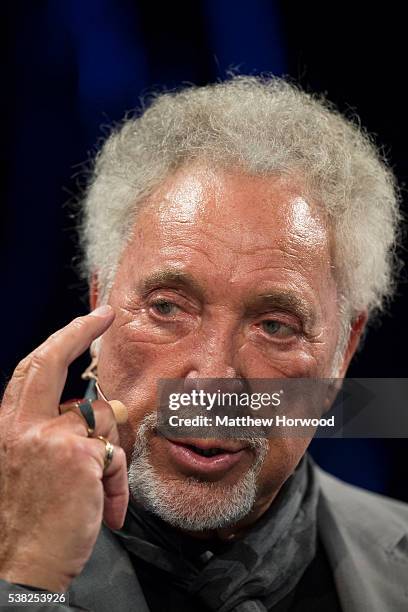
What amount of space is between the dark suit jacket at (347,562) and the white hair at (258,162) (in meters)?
0.55

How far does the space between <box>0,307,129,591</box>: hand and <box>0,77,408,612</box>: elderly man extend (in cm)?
1

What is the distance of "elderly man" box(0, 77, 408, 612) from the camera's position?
1.65 meters

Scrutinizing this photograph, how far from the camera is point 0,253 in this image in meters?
2.21

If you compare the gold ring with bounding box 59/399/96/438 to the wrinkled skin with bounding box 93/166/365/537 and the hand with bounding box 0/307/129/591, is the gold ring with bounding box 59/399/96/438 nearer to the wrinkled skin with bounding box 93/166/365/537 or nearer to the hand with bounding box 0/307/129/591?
the hand with bounding box 0/307/129/591

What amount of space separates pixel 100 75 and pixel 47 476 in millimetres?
1432

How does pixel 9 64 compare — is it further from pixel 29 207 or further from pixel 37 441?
pixel 37 441

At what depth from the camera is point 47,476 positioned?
1.30 metres

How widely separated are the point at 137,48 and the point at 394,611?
1.66 m

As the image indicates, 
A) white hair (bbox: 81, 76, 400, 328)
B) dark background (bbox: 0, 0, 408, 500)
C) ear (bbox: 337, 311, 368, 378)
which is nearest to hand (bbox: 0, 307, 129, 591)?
white hair (bbox: 81, 76, 400, 328)

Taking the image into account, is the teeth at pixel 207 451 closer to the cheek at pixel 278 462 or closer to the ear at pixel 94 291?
the cheek at pixel 278 462

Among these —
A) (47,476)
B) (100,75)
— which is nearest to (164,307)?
(47,476)

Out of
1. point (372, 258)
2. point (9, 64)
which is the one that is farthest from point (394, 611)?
point (9, 64)

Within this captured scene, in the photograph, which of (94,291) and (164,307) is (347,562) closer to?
(164,307)

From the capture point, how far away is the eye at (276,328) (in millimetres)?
1745
